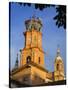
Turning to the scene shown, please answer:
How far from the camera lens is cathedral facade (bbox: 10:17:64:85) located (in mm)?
2059

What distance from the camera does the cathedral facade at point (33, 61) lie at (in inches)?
81.0

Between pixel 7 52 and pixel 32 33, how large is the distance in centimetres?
30

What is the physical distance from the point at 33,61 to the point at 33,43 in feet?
0.56

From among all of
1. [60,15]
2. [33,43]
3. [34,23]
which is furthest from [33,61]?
[60,15]

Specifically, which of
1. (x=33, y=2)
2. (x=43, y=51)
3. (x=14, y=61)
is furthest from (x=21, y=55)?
(x=33, y=2)

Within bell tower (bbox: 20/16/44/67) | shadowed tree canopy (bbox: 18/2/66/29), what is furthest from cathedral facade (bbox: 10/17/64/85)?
shadowed tree canopy (bbox: 18/2/66/29)

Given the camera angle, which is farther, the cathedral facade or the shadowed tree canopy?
the shadowed tree canopy

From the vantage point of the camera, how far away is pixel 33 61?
2088mm

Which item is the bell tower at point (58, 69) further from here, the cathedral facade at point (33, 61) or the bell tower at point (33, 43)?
the bell tower at point (33, 43)

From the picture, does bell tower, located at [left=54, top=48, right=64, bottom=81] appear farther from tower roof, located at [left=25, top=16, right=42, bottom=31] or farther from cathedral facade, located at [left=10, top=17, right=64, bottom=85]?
tower roof, located at [left=25, top=16, right=42, bottom=31]

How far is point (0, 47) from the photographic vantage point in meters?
2.01

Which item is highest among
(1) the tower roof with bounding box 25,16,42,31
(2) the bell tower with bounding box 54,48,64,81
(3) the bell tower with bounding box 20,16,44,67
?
(1) the tower roof with bounding box 25,16,42,31

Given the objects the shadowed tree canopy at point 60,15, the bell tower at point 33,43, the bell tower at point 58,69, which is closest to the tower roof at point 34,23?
the bell tower at point 33,43

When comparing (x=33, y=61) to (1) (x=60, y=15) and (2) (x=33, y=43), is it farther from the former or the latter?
(1) (x=60, y=15)
